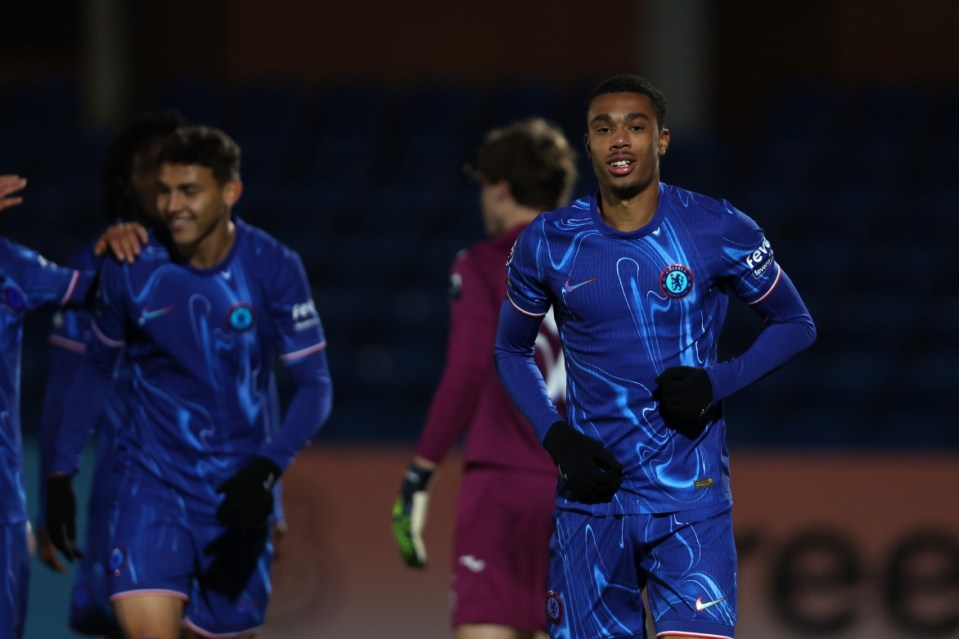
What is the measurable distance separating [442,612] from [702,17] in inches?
301

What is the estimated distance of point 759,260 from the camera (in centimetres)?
409

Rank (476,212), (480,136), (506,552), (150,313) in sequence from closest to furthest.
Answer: (150,313)
(506,552)
(476,212)
(480,136)

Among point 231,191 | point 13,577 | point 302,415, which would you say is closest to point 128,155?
point 231,191

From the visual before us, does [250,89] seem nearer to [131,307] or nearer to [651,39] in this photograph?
[651,39]

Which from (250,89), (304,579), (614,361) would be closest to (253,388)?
(614,361)

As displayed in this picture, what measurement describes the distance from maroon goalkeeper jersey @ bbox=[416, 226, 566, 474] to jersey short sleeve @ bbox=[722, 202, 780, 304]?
4.31ft

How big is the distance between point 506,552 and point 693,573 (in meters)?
1.38

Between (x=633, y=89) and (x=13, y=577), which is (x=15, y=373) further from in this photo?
(x=633, y=89)

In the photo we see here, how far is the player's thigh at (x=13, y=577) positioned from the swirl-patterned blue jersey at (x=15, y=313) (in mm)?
45

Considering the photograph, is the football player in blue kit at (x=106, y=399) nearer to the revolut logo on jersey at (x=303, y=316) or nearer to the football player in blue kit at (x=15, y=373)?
the football player in blue kit at (x=15, y=373)

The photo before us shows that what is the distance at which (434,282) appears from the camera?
1082 centimetres

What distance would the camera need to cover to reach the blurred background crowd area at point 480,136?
10.3 m

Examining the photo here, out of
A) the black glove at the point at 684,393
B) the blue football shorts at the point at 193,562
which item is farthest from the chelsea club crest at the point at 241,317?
the black glove at the point at 684,393

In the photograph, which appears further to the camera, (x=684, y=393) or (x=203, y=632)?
(x=203, y=632)
